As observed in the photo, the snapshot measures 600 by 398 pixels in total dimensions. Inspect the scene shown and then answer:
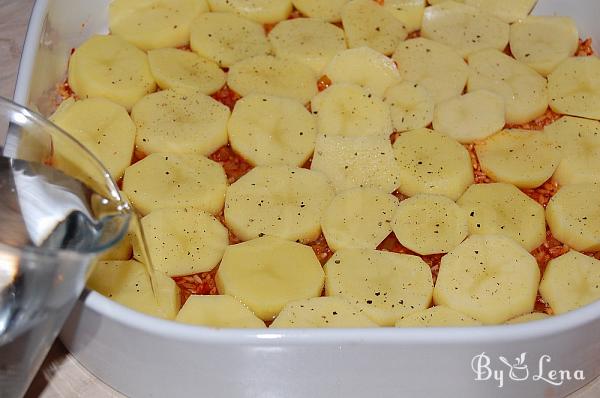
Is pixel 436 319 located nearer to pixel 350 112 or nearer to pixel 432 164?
pixel 432 164

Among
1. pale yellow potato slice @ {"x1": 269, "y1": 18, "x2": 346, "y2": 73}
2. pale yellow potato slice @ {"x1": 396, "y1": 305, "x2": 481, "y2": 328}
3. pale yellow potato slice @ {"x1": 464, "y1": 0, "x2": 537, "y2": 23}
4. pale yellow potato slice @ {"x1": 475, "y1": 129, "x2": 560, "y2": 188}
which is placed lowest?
pale yellow potato slice @ {"x1": 396, "y1": 305, "x2": 481, "y2": 328}

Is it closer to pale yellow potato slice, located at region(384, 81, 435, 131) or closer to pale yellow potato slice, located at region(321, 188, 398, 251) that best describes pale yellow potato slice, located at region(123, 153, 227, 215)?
pale yellow potato slice, located at region(321, 188, 398, 251)

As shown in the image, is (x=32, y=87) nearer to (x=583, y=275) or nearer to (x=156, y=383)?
(x=156, y=383)

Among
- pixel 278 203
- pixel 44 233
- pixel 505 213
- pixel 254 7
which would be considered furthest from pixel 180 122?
pixel 505 213

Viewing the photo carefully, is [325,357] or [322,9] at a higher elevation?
[322,9]

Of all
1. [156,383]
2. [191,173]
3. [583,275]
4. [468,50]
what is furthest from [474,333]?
[468,50]

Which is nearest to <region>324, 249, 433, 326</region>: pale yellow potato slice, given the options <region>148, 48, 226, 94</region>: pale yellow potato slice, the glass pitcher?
the glass pitcher
